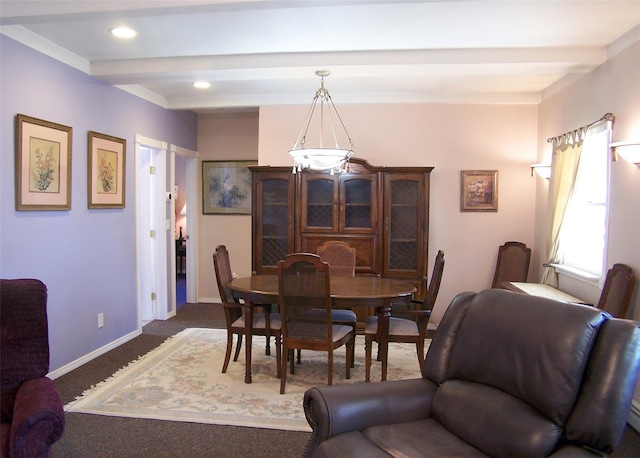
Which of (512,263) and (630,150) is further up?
(630,150)

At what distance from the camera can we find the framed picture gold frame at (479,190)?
4.96m

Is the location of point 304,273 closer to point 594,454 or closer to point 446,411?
point 446,411

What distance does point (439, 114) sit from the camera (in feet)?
16.4

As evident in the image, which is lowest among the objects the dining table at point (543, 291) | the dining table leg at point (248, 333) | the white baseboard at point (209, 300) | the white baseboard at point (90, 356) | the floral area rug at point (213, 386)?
the floral area rug at point (213, 386)

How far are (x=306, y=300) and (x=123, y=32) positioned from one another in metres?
2.27

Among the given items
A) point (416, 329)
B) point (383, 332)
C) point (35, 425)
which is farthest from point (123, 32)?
point (416, 329)

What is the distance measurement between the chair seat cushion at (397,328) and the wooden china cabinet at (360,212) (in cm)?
108

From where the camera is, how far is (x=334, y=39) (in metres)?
3.28

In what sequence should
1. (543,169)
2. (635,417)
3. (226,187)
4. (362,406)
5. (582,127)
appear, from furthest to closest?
(226,187), (543,169), (582,127), (635,417), (362,406)

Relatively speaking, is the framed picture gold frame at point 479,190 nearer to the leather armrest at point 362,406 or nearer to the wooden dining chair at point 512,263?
the wooden dining chair at point 512,263

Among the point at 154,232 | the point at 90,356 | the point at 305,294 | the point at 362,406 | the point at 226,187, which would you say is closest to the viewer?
the point at 362,406

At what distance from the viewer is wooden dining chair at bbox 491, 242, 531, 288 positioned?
471cm

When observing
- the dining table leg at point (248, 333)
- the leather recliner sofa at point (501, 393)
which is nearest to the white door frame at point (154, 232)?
the dining table leg at point (248, 333)

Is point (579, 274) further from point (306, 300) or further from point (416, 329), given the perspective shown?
point (306, 300)
